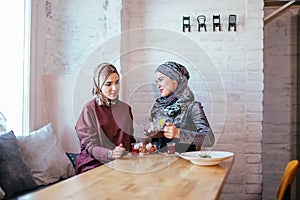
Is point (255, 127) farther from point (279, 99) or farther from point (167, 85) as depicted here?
point (167, 85)

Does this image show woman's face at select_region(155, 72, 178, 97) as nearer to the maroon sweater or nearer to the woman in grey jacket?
the woman in grey jacket

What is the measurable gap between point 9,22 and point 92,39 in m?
0.69

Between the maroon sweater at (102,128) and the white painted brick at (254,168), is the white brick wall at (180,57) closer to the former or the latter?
the white painted brick at (254,168)

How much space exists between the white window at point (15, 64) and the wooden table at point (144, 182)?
1.09m

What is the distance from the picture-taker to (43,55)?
3145 millimetres

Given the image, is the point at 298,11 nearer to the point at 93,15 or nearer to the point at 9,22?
the point at 93,15

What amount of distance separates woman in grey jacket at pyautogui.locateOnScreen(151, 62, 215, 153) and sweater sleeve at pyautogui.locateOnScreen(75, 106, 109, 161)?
43 centimetres

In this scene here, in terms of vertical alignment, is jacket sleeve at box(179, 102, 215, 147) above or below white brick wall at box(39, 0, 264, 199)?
below

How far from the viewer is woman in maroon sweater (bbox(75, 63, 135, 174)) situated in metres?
2.56

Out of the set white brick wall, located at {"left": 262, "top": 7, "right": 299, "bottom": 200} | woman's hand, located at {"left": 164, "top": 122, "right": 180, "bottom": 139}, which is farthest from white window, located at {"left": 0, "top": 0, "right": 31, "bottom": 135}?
white brick wall, located at {"left": 262, "top": 7, "right": 299, "bottom": 200}

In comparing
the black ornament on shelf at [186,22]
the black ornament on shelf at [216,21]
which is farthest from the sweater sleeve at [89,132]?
the black ornament on shelf at [216,21]

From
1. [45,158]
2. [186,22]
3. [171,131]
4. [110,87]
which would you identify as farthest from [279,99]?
[45,158]

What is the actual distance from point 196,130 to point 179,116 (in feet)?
0.56

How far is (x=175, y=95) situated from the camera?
278 cm
